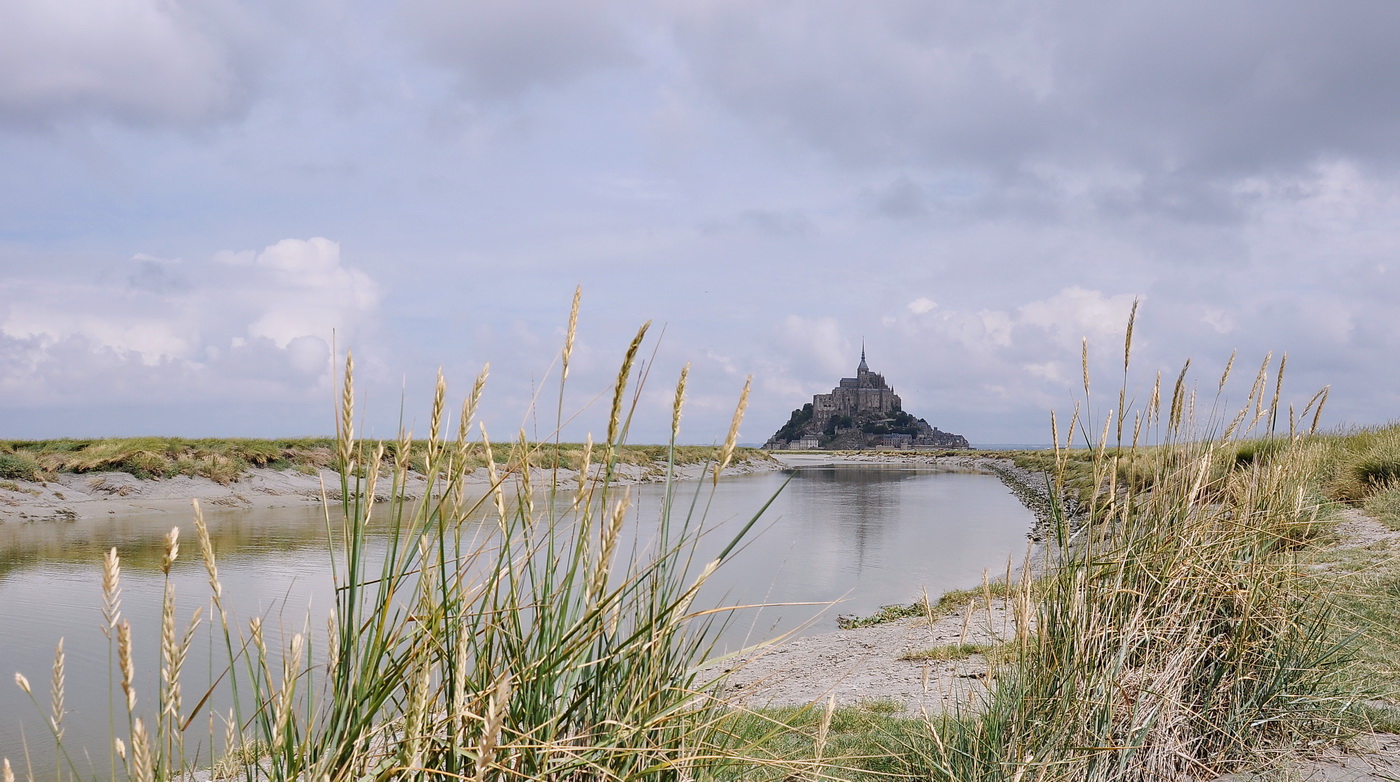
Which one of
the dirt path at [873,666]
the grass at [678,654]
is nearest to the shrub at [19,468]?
the grass at [678,654]

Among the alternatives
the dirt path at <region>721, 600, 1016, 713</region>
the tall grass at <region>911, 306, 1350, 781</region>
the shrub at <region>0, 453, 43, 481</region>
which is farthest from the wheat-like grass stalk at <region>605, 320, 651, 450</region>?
the shrub at <region>0, 453, 43, 481</region>

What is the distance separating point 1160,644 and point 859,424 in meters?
127

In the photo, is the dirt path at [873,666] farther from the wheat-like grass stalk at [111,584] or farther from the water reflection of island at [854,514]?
the wheat-like grass stalk at [111,584]

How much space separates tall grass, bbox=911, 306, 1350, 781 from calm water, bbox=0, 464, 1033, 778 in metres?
0.81

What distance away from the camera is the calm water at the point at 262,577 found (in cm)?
583

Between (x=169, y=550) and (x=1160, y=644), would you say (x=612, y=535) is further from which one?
(x=1160, y=644)

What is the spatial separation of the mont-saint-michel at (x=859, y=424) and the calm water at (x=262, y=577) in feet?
335

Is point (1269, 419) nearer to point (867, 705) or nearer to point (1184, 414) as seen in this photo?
point (1184, 414)

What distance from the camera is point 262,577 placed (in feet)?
32.6

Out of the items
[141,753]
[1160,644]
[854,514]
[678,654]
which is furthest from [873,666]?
[854,514]

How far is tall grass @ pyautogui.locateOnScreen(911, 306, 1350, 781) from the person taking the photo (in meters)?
3.00

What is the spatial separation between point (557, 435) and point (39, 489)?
1945 centimetres

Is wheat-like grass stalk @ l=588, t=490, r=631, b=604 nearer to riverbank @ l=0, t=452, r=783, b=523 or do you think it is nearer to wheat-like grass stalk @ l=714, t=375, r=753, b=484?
wheat-like grass stalk @ l=714, t=375, r=753, b=484

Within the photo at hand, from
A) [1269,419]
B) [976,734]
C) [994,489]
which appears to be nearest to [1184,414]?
[1269,419]
